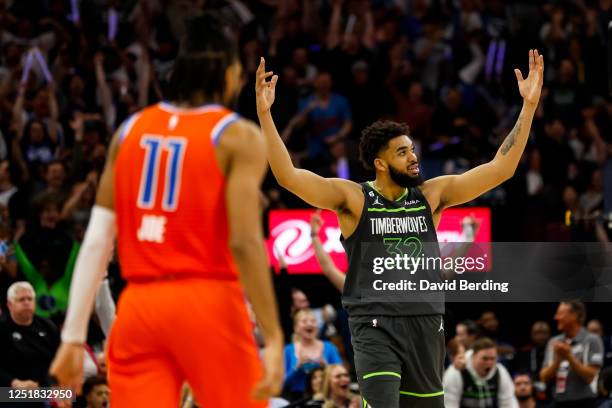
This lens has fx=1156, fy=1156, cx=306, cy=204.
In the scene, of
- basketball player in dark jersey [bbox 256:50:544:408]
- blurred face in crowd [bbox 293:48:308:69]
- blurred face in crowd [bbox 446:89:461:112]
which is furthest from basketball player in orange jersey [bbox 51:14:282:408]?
blurred face in crowd [bbox 446:89:461:112]

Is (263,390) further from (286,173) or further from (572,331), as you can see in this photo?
(572,331)

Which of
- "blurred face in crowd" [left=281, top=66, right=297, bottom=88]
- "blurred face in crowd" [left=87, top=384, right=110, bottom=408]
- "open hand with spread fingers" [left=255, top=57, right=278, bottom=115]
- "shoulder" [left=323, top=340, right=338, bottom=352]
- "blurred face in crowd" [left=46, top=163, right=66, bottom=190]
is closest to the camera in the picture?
"open hand with spread fingers" [left=255, top=57, right=278, bottom=115]

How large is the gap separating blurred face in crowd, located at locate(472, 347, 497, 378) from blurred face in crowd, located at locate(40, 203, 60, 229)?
4.86m

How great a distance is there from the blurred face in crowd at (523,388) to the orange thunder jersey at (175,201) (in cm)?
799

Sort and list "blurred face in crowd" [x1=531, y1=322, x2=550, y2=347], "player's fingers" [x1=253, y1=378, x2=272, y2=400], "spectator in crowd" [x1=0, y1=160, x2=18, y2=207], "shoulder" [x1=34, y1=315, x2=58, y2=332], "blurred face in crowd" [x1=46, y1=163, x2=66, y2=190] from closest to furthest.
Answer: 1. "player's fingers" [x1=253, y1=378, x2=272, y2=400]
2. "shoulder" [x1=34, y1=315, x2=58, y2=332]
3. "blurred face in crowd" [x1=531, y1=322, x2=550, y2=347]
4. "blurred face in crowd" [x1=46, y1=163, x2=66, y2=190]
5. "spectator in crowd" [x1=0, y1=160, x2=18, y2=207]

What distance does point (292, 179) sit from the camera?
7.47 m

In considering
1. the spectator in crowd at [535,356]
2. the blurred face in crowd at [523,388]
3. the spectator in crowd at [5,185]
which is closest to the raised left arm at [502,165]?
the blurred face in crowd at [523,388]

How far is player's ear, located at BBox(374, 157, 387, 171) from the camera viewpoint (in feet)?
25.7

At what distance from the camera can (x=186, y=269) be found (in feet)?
15.4

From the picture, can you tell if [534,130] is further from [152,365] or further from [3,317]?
[152,365]

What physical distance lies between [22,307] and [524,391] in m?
5.28

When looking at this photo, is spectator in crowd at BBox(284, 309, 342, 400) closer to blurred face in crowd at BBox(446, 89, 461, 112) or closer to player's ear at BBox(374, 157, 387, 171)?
player's ear at BBox(374, 157, 387, 171)

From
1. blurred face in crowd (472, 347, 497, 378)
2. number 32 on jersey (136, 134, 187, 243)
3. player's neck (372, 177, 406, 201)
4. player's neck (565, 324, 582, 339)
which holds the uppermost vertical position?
player's neck (372, 177, 406, 201)

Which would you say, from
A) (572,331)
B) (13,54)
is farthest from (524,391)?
(13,54)
